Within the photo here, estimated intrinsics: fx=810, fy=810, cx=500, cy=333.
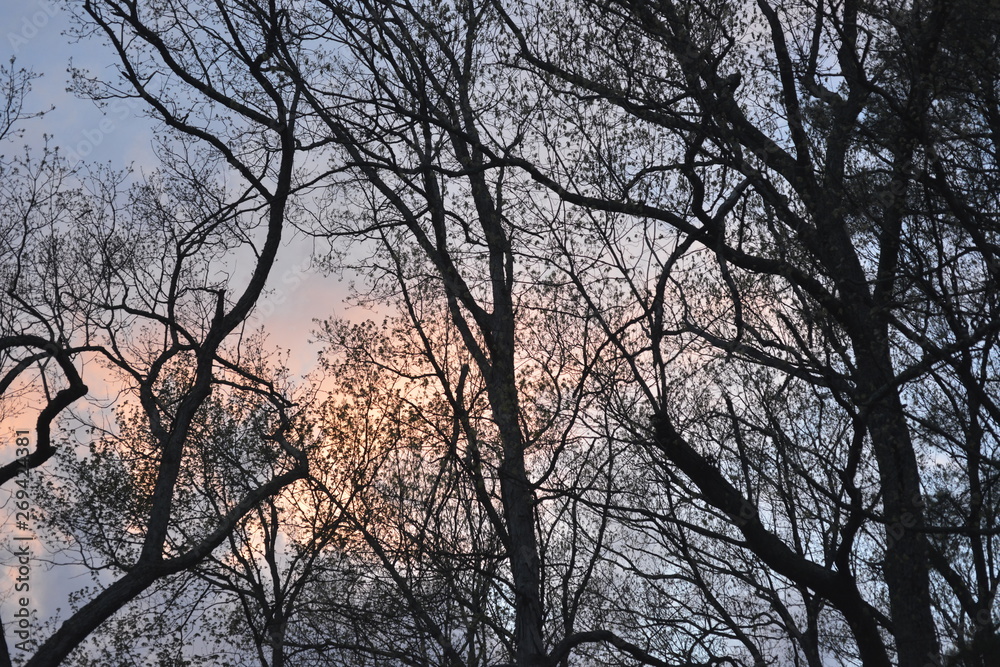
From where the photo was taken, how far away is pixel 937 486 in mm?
13484

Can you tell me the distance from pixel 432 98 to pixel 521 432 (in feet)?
15.1

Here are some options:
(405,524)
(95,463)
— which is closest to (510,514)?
(405,524)

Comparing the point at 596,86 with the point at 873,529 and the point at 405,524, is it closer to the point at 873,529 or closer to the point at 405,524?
the point at 405,524

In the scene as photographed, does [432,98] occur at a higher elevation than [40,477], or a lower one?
higher

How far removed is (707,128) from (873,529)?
394 inches

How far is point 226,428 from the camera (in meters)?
16.7

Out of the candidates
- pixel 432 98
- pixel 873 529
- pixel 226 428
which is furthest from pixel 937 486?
pixel 226 428

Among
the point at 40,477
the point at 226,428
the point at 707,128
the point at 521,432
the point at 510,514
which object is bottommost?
the point at 510,514

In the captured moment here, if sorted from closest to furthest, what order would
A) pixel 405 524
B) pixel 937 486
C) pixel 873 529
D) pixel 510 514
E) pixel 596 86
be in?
pixel 596 86 < pixel 510 514 < pixel 405 524 < pixel 937 486 < pixel 873 529

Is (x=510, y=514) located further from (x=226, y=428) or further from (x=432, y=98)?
(x=226, y=428)

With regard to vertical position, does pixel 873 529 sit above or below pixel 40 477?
below

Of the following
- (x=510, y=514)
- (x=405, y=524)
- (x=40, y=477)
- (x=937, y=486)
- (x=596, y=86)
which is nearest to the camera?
(x=596, y=86)

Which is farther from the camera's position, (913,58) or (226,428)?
(226,428)

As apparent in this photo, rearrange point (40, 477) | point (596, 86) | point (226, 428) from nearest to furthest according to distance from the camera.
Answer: point (596, 86) < point (40, 477) < point (226, 428)
